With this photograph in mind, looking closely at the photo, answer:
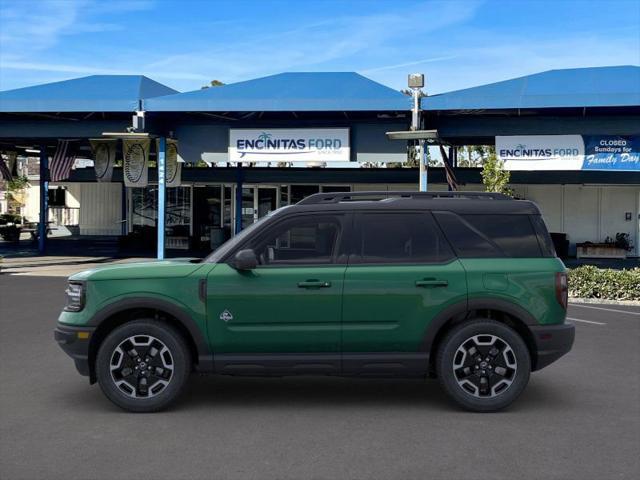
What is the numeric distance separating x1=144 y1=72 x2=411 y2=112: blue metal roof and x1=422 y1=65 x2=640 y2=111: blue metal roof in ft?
4.17

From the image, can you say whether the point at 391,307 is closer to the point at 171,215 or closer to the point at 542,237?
the point at 542,237

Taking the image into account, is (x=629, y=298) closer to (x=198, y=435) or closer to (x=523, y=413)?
(x=523, y=413)

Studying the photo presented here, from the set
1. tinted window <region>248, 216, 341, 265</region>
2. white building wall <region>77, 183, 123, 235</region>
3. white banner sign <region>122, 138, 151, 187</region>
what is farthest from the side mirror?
white building wall <region>77, 183, 123, 235</region>

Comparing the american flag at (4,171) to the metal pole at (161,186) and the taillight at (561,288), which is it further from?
the taillight at (561,288)

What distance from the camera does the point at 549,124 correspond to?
1956 centimetres

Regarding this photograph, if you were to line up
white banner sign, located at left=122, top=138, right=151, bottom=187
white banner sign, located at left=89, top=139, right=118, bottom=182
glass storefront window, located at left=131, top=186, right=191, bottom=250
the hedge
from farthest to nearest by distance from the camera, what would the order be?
glass storefront window, located at left=131, top=186, right=191, bottom=250
white banner sign, located at left=89, top=139, right=118, bottom=182
white banner sign, located at left=122, top=138, right=151, bottom=187
the hedge

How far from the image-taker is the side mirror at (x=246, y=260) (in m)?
5.52

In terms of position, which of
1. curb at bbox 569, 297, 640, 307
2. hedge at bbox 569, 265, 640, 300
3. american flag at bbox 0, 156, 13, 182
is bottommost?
curb at bbox 569, 297, 640, 307

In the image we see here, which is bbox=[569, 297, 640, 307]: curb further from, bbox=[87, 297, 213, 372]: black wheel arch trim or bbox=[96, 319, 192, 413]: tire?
bbox=[96, 319, 192, 413]: tire

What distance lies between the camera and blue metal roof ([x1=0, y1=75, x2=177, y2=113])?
19.7m

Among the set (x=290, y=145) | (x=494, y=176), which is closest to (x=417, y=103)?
(x=494, y=176)

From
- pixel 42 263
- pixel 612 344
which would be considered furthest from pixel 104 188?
pixel 612 344

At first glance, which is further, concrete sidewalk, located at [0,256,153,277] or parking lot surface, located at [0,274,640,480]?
concrete sidewalk, located at [0,256,153,277]

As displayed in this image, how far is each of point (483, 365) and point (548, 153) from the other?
1472 centimetres
